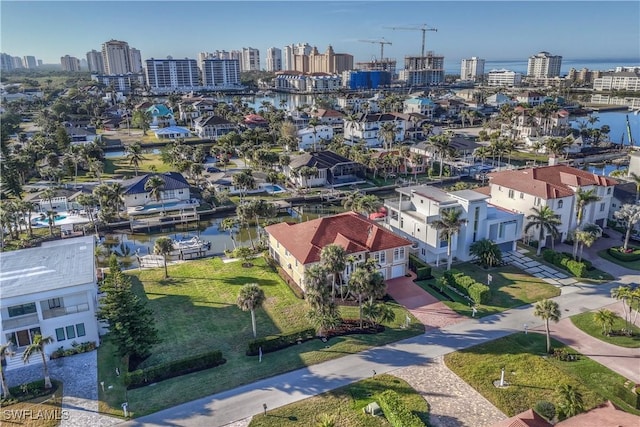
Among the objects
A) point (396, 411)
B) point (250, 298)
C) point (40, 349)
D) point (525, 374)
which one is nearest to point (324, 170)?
point (250, 298)

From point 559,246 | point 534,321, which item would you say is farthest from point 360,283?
point 559,246

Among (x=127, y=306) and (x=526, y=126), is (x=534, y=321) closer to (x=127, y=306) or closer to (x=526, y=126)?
(x=127, y=306)

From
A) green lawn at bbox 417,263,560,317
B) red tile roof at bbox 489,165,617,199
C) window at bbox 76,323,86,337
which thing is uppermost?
red tile roof at bbox 489,165,617,199

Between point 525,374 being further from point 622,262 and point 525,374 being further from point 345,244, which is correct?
point 622,262

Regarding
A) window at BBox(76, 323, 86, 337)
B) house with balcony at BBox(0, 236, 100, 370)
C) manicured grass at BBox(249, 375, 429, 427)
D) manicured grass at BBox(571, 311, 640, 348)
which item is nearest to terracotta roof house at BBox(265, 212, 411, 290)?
manicured grass at BBox(249, 375, 429, 427)

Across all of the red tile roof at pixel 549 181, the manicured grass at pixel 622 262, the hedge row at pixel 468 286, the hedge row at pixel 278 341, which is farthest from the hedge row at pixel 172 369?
the manicured grass at pixel 622 262

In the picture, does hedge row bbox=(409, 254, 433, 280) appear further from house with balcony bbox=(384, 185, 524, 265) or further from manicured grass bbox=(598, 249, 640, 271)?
manicured grass bbox=(598, 249, 640, 271)
